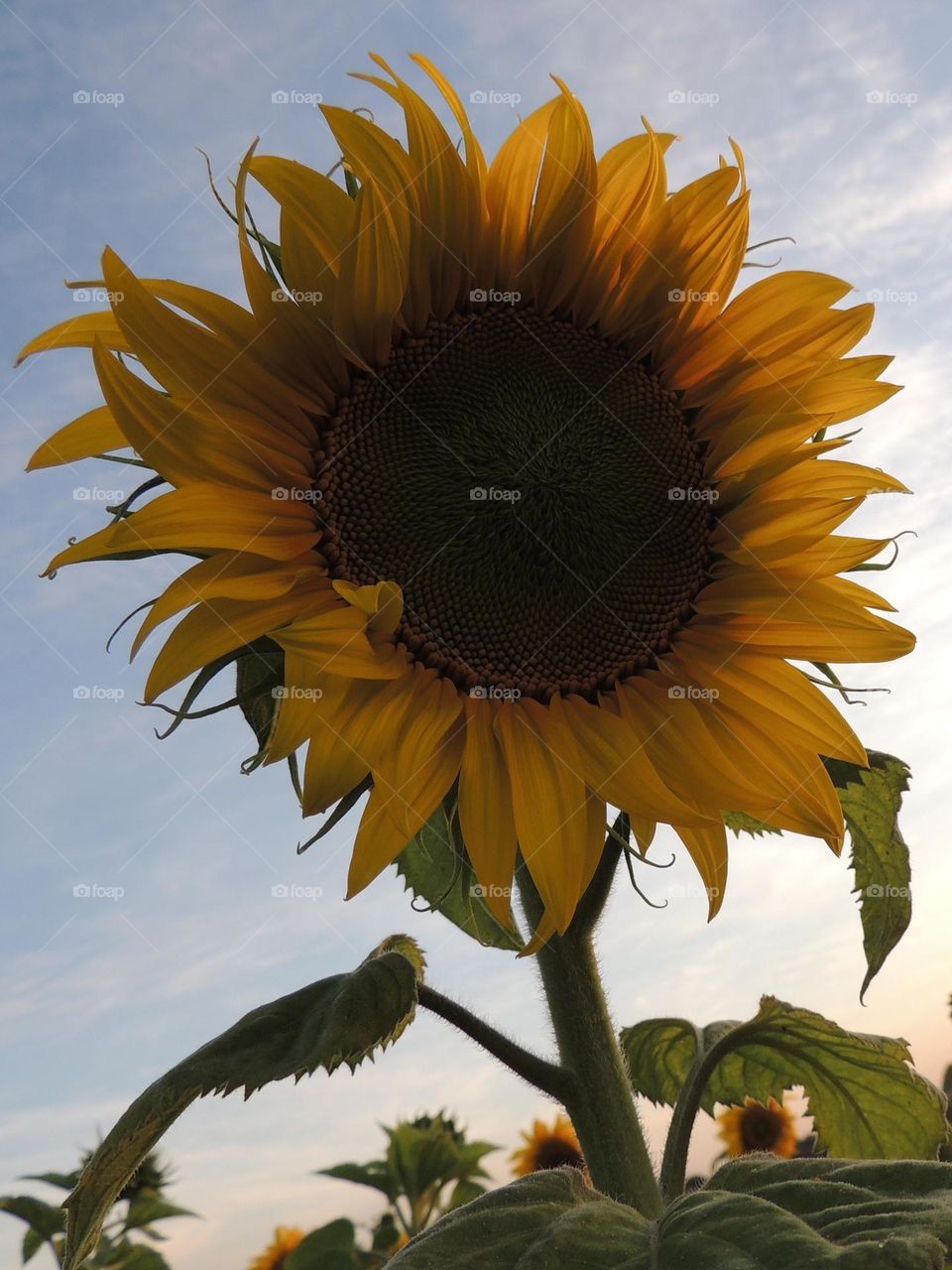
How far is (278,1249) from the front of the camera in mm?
6594

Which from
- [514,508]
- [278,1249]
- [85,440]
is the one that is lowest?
[278,1249]

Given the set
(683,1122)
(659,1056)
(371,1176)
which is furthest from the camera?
(371,1176)

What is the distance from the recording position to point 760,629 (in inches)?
89.9

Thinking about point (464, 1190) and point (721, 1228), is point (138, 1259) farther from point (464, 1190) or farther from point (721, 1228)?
point (721, 1228)

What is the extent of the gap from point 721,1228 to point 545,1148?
17.5 feet

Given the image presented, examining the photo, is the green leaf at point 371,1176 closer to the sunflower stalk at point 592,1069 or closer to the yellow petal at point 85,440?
the sunflower stalk at point 592,1069

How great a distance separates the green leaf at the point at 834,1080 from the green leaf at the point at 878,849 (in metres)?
0.26

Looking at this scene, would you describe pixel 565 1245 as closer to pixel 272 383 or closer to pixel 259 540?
pixel 259 540

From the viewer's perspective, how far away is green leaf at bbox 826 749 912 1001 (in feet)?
7.47

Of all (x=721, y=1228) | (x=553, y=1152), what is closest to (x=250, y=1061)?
(x=721, y=1228)

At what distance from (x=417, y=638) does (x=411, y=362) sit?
56 cm

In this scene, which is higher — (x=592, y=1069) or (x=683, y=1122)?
(x=592, y=1069)

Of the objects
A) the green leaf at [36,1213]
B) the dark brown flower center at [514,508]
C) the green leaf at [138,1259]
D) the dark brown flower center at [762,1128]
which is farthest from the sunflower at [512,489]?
the dark brown flower center at [762,1128]

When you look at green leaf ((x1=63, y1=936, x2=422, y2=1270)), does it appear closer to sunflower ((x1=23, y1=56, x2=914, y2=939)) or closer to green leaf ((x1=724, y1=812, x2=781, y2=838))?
sunflower ((x1=23, y1=56, x2=914, y2=939))
